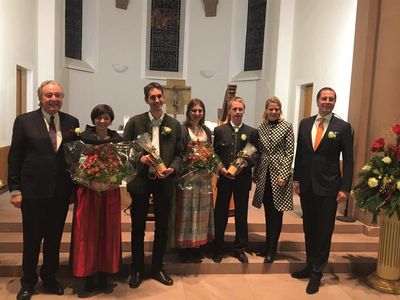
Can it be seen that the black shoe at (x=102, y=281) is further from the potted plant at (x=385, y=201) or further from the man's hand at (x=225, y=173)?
the potted plant at (x=385, y=201)

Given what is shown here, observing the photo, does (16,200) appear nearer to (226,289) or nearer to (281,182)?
(226,289)

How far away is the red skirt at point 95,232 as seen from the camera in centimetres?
285

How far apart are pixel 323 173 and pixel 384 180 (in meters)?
0.52

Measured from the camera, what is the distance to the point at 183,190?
3275 millimetres

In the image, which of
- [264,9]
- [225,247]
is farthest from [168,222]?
[264,9]

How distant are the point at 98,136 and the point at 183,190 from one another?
868 mm

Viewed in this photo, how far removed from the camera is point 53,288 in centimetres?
298

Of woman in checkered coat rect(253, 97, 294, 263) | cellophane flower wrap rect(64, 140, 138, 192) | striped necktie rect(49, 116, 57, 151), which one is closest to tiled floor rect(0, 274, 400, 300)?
woman in checkered coat rect(253, 97, 294, 263)

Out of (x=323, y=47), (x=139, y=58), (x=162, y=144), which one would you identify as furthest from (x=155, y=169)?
(x=139, y=58)

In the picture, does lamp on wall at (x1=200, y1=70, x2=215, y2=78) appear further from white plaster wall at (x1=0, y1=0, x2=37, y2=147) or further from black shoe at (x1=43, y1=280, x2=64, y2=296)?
black shoe at (x1=43, y1=280, x2=64, y2=296)

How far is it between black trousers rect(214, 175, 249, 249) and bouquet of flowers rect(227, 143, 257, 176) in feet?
0.64

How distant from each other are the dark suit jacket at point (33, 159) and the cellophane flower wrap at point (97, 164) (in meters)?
0.13

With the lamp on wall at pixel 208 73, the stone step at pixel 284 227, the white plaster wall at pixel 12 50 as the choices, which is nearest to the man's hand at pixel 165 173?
the stone step at pixel 284 227

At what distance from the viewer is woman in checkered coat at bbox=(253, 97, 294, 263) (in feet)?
11.1
